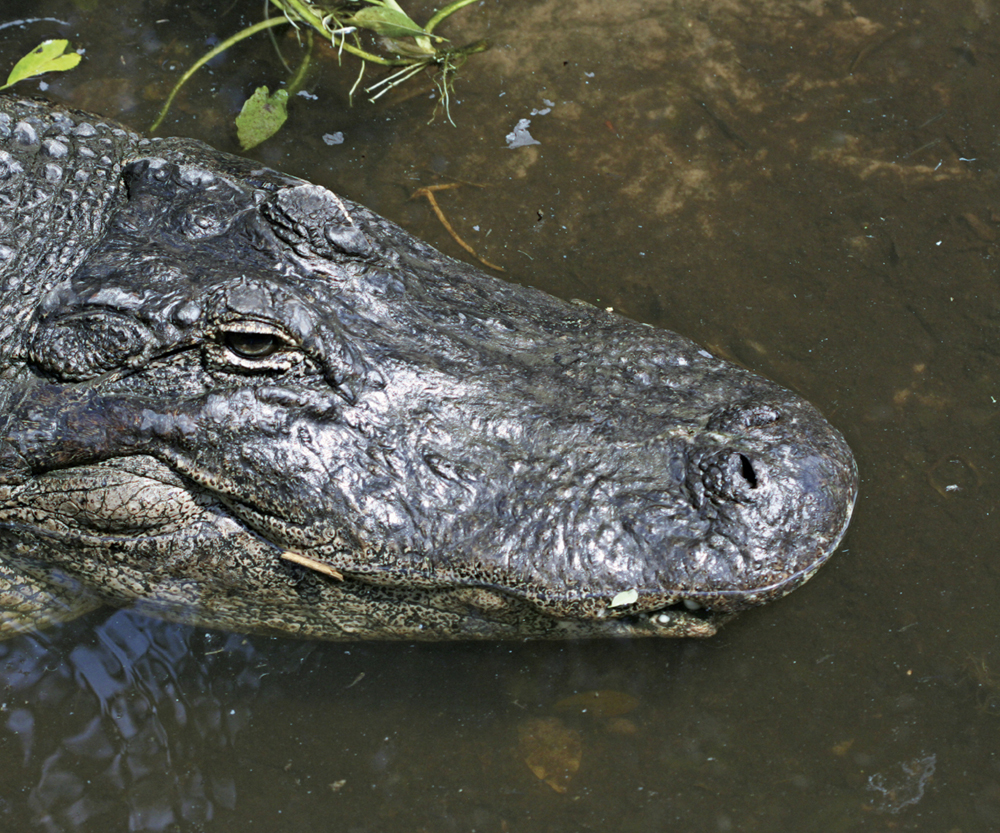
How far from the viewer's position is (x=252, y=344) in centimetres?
273

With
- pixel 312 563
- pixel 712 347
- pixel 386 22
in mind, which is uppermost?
pixel 386 22

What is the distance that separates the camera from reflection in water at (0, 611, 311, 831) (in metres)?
2.94

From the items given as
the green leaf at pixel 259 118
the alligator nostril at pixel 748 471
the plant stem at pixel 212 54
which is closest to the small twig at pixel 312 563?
the alligator nostril at pixel 748 471

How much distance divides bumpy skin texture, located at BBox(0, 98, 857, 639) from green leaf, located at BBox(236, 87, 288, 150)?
59.3 inches

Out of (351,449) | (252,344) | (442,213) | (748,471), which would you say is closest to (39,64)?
(442,213)

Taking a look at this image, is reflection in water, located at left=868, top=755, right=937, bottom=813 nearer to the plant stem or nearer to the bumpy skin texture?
the bumpy skin texture

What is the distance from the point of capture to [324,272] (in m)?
2.98

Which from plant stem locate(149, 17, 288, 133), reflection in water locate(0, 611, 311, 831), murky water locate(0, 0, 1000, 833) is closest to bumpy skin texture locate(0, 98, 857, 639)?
reflection in water locate(0, 611, 311, 831)

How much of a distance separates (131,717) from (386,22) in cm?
334

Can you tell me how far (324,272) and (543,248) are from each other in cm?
148

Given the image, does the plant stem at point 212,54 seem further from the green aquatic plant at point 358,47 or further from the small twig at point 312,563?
the small twig at point 312,563

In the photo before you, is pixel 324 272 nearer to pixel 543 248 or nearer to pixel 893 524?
pixel 543 248

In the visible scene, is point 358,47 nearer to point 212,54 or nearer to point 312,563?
point 212,54

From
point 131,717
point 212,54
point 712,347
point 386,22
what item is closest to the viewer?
point 131,717
